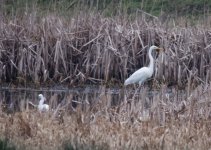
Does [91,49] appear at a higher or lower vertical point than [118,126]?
lower

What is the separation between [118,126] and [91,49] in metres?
8.10

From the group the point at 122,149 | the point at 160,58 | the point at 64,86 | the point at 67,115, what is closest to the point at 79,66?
the point at 64,86

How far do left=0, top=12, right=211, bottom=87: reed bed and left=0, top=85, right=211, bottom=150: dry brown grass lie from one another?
630cm

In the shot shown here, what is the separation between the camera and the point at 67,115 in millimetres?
10344

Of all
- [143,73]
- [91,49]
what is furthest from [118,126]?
[91,49]

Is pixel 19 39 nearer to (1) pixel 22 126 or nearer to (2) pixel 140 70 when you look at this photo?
(2) pixel 140 70

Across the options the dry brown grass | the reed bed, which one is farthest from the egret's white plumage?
the dry brown grass

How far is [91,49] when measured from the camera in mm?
17781

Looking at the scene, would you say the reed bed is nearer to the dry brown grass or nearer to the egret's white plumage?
the egret's white plumage

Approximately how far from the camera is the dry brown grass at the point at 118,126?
354 inches

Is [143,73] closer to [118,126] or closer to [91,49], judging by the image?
[91,49]

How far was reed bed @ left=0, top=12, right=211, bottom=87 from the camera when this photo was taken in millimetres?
17500

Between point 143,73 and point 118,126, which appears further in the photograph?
point 143,73

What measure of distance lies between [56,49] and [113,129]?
26.7 feet
